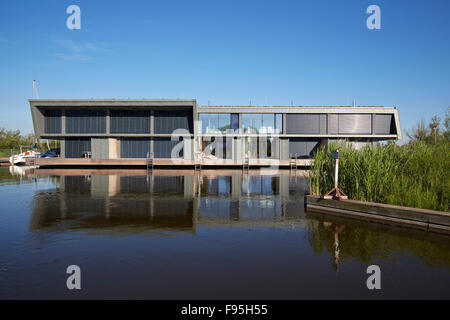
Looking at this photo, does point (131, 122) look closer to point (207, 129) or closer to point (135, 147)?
point (135, 147)

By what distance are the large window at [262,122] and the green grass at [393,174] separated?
27253 mm

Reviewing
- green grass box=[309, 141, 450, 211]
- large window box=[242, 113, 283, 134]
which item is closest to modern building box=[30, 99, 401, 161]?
large window box=[242, 113, 283, 134]

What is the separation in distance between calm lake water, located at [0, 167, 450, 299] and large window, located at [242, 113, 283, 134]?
28.7 m

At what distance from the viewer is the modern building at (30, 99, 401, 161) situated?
3778 centimetres

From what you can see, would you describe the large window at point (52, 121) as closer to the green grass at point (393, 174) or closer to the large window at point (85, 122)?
the large window at point (85, 122)

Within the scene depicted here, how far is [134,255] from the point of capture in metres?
5.96

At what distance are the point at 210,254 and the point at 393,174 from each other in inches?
274

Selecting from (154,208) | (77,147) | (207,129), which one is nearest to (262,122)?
(207,129)

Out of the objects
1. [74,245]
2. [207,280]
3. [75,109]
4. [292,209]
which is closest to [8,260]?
[74,245]

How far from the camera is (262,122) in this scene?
39.1 metres

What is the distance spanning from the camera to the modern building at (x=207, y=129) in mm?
37781

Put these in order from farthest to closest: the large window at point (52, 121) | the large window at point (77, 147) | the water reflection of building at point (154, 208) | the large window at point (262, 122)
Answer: the large window at point (262, 122)
the large window at point (77, 147)
the large window at point (52, 121)
the water reflection of building at point (154, 208)

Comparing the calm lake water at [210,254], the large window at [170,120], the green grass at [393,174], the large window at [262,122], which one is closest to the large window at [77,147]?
the large window at [170,120]
